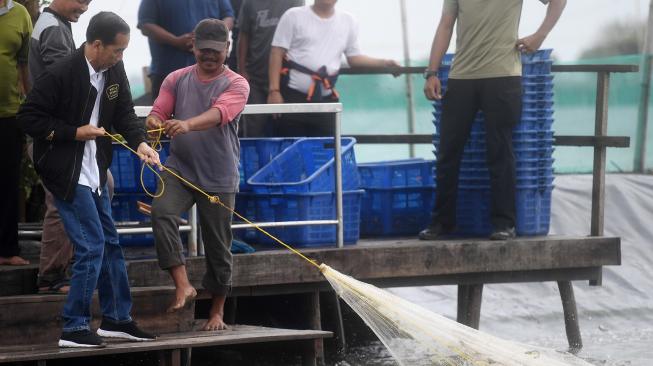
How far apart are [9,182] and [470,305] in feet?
11.4

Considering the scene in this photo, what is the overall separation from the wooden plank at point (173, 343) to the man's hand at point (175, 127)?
115cm

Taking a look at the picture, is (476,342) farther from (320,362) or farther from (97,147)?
(97,147)

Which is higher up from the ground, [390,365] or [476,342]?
[476,342]

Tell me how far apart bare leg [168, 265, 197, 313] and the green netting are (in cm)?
620

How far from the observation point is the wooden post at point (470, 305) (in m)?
9.84

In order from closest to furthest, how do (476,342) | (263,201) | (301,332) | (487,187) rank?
1. (476,342)
2. (301,332)
3. (263,201)
4. (487,187)

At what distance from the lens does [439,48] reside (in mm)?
9867

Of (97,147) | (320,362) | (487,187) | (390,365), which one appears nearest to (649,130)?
(487,187)

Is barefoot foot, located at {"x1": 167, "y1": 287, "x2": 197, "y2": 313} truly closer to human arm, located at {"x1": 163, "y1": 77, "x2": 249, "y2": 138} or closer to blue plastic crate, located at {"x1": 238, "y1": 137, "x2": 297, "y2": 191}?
human arm, located at {"x1": 163, "y1": 77, "x2": 249, "y2": 138}

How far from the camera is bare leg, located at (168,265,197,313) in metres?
7.84

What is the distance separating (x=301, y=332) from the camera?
7879mm

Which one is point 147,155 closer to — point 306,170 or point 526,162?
point 306,170

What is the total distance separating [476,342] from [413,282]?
2452mm

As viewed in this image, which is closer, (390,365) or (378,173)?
(390,365)
